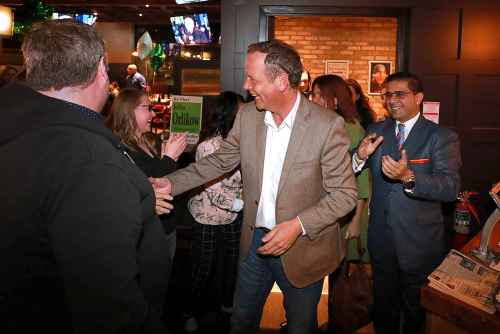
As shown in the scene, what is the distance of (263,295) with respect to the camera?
270 centimetres

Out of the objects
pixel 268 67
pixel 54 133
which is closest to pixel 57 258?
pixel 54 133

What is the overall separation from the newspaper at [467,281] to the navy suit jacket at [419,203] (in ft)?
1.75

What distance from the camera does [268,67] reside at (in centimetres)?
242

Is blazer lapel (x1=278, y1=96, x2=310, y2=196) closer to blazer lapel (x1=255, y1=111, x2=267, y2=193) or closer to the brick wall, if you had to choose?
blazer lapel (x1=255, y1=111, x2=267, y2=193)

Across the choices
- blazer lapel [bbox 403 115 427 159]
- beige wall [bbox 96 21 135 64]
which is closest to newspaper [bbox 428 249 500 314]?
blazer lapel [bbox 403 115 427 159]

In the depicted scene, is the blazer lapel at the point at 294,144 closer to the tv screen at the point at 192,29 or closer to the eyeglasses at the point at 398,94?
the eyeglasses at the point at 398,94

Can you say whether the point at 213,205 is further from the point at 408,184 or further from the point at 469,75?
the point at 469,75

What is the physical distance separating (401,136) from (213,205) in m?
1.55

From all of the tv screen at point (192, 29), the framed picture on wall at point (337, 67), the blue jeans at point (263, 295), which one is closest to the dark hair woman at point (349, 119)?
the blue jeans at point (263, 295)

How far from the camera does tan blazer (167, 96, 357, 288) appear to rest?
7.84 ft

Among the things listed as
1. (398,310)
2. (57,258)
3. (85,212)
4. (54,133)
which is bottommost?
(398,310)

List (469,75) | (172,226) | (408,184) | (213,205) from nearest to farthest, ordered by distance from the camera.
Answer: (408,184) < (172,226) < (213,205) < (469,75)

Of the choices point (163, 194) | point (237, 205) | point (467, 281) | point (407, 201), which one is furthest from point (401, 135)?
point (163, 194)

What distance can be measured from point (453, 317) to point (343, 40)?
8.87m
